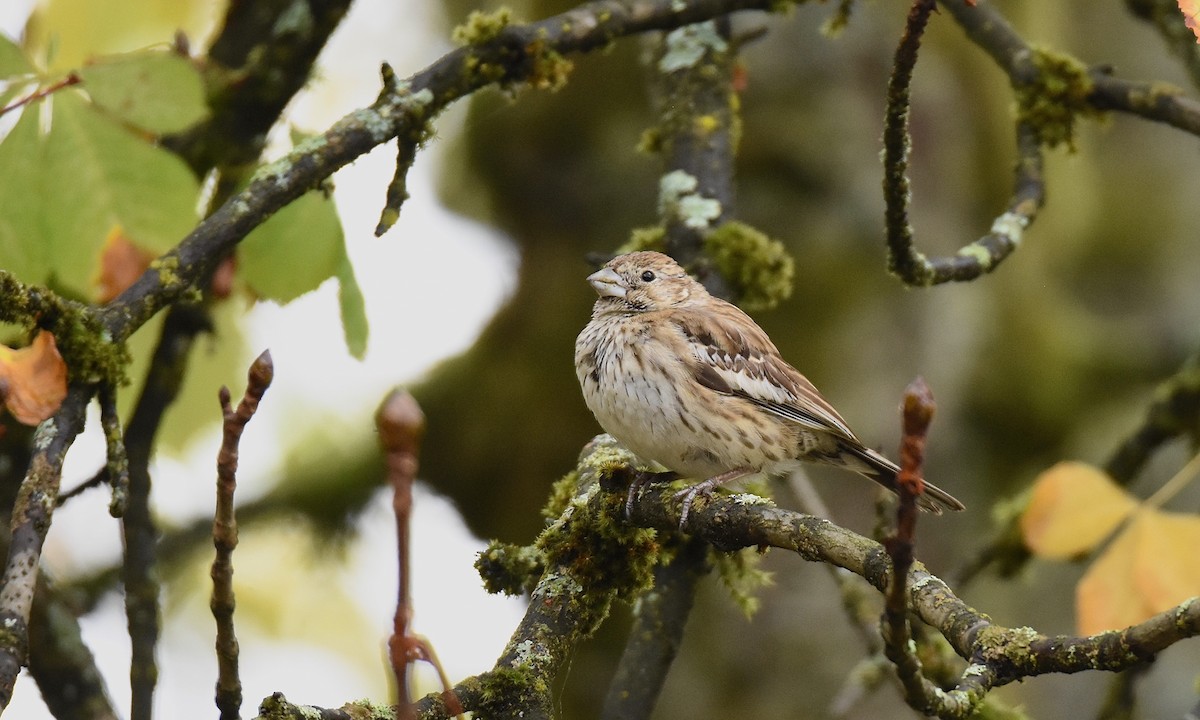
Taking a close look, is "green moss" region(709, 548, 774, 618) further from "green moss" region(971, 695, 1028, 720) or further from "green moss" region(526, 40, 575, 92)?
"green moss" region(526, 40, 575, 92)

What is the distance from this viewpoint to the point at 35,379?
2.69 meters

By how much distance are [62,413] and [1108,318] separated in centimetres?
515

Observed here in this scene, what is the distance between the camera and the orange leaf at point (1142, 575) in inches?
145

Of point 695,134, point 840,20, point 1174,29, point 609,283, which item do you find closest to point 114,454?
point 609,283

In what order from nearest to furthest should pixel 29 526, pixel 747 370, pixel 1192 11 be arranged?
pixel 1192 11, pixel 29 526, pixel 747 370

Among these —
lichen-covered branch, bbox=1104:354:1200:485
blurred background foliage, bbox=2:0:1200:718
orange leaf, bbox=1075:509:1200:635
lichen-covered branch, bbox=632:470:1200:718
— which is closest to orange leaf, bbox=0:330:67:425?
lichen-covered branch, bbox=632:470:1200:718

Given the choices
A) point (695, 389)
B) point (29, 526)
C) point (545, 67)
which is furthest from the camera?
point (695, 389)

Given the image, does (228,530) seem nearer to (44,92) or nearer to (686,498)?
(686,498)

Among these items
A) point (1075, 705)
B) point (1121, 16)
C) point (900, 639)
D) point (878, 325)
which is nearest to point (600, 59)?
point (878, 325)

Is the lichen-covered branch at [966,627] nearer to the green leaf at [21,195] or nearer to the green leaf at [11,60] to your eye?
the green leaf at [21,195]

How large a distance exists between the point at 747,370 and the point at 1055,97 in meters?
1.48

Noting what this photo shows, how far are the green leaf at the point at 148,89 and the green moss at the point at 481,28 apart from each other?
852mm

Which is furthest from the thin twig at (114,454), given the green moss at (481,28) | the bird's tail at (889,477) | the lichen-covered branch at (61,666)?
the bird's tail at (889,477)

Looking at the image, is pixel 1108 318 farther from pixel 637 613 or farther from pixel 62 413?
pixel 62 413
